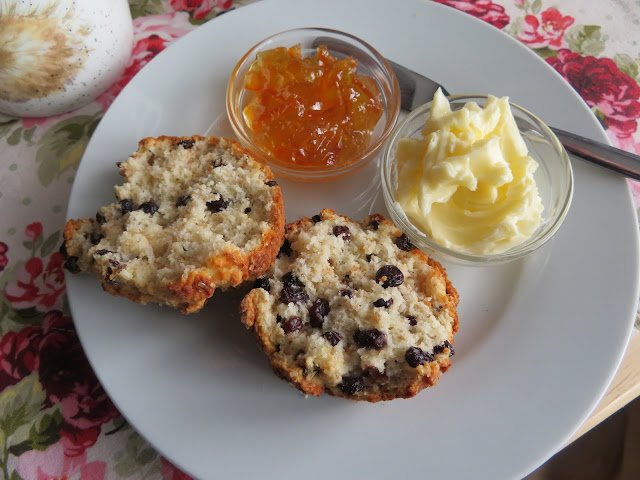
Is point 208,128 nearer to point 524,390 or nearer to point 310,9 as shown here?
point 310,9

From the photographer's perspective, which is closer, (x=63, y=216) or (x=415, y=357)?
(x=415, y=357)

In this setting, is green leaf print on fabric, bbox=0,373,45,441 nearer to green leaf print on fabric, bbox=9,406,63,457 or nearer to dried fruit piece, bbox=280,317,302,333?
green leaf print on fabric, bbox=9,406,63,457

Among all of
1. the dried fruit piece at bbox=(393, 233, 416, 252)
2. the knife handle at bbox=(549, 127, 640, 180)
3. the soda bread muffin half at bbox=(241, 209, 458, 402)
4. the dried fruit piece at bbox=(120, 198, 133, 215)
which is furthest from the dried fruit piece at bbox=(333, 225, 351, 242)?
the knife handle at bbox=(549, 127, 640, 180)

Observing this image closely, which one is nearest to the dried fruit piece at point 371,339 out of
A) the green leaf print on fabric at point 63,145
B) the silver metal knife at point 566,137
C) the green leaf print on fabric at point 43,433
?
the silver metal knife at point 566,137

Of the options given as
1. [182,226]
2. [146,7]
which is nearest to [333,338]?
[182,226]

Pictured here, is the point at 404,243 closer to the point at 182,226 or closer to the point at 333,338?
the point at 333,338

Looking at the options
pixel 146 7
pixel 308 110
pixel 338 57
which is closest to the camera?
pixel 308 110

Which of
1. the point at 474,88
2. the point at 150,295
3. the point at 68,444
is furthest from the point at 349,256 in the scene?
the point at 68,444
